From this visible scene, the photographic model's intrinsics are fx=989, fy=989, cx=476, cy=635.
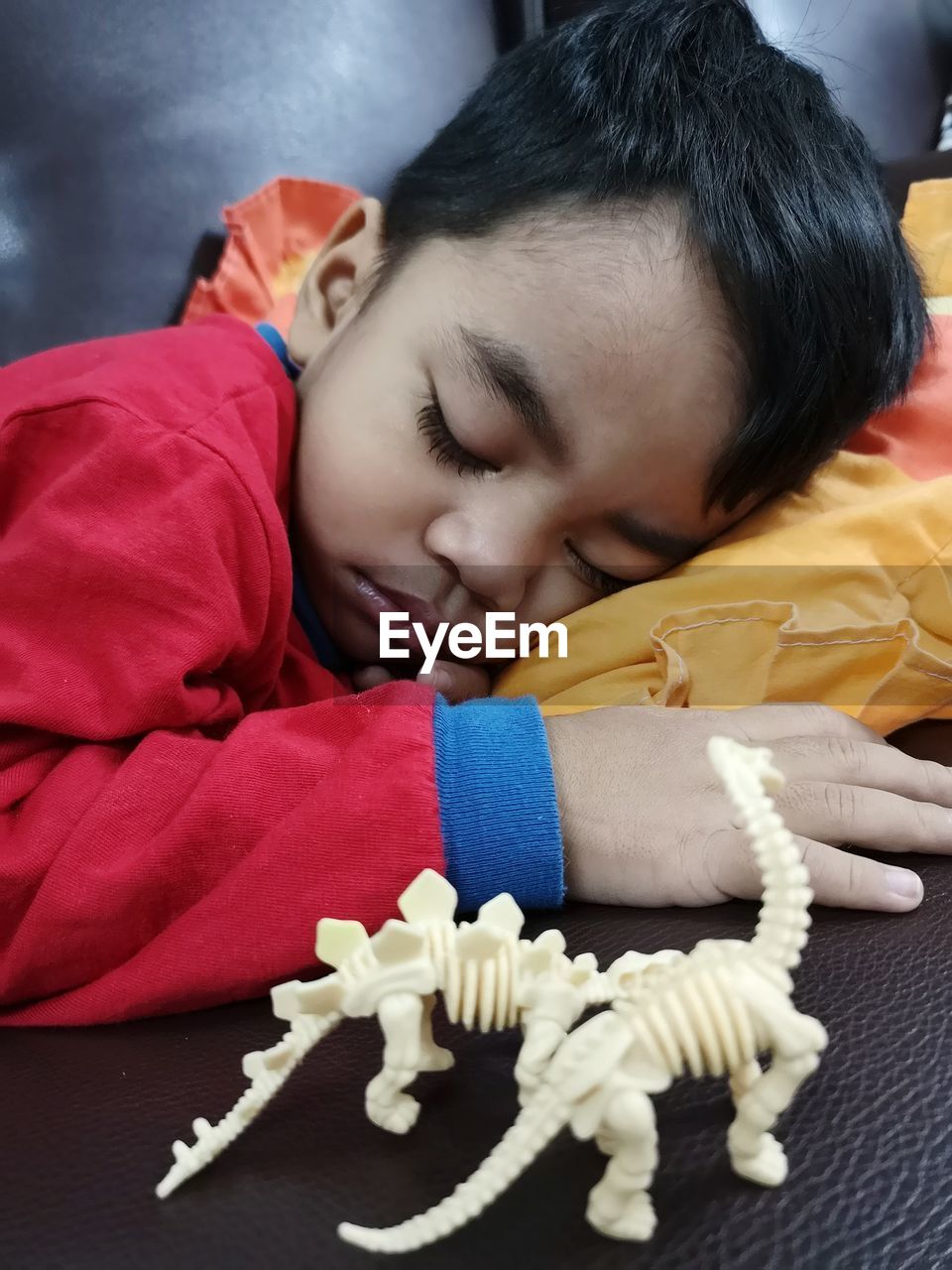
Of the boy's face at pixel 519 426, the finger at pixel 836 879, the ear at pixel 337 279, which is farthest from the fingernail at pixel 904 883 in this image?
the ear at pixel 337 279

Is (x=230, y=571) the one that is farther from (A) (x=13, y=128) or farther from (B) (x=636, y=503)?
(A) (x=13, y=128)

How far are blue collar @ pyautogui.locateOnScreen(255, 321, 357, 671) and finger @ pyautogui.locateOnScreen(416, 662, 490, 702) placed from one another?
0.09 meters

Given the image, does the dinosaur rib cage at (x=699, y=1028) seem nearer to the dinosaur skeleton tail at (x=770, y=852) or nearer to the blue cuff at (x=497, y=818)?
the dinosaur skeleton tail at (x=770, y=852)

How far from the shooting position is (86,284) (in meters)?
0.87

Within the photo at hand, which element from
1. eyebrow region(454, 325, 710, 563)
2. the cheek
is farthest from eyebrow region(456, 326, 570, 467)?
the cheek

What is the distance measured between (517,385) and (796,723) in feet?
0.92

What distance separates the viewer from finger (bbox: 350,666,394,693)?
784mm

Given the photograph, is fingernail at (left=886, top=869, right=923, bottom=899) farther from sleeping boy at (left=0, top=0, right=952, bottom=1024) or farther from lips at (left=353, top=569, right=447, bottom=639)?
lips at (left=353, top=569, right=447, bottom=639)

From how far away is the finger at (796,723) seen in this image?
1.91 ft

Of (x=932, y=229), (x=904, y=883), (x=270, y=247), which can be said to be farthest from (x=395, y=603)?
(x=932, y=229)

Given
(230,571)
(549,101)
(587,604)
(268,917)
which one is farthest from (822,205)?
(268,917)

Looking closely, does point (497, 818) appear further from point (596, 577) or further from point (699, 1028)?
point (596, 577)

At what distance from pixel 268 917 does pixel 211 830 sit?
0.05 metres

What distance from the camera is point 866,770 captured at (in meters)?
0.55
